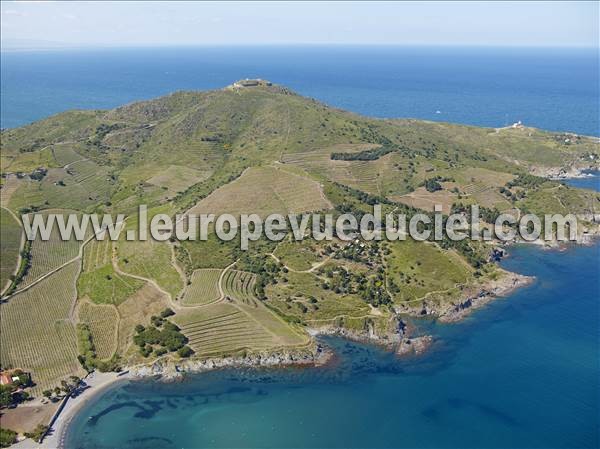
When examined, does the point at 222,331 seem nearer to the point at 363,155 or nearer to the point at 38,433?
the point at 38,433

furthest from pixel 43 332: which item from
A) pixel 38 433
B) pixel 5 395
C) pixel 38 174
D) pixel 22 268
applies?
pixel 38 174

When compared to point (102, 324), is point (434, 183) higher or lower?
higher

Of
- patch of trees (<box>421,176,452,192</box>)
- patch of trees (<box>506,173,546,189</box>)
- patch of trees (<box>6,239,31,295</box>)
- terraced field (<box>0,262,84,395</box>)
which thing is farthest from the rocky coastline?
patch of trees (<box>506,173,546,189</box>)

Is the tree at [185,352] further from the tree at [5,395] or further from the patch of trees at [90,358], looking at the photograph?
the tree at [5,395]

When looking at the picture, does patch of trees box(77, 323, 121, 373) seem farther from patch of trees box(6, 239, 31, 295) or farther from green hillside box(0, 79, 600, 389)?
patch of trees box(6, 239, 31, 295)

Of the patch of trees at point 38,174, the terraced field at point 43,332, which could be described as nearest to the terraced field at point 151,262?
the terraced field at point 43,332

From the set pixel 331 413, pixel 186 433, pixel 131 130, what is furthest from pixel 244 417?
pixel 131 130
